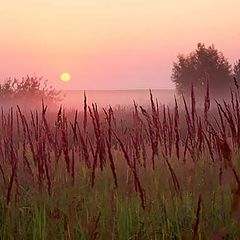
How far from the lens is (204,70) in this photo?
43.3 m

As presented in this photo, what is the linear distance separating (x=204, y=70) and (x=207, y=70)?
0.96 feet

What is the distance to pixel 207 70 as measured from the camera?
43312mm

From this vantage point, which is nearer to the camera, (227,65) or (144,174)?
(144,174)

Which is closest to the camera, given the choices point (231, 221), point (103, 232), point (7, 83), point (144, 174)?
point (103, 232)

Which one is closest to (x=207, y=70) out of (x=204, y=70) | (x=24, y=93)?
(x=204, y=70)

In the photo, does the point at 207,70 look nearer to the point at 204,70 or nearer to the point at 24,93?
the point at 204,70

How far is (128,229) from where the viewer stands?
281 cm

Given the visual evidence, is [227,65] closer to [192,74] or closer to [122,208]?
[192,74]

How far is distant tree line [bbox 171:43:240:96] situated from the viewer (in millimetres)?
43344

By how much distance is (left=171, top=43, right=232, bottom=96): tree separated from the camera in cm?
4347

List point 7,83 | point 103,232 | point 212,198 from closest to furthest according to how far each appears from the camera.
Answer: point 103,232 → point 212,198 → point 7,83

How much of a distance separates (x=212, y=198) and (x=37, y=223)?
129 cm

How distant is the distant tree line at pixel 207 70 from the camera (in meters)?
43.3

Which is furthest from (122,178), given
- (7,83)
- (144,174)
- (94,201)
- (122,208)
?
(7,83)
